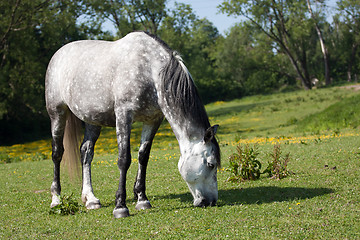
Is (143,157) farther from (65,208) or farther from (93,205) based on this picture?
(65,208)

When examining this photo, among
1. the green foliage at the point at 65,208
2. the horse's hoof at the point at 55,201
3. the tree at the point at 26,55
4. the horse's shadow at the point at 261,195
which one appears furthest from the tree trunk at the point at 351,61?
the green foliage at the point at 65,208

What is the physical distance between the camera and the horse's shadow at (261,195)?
6961 mm

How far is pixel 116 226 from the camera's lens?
19.2 ft

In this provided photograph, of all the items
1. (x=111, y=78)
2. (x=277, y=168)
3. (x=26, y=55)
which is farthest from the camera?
(x=26, y=55)

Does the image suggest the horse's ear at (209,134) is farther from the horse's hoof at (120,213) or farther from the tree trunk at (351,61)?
the tree trunk at (351,61)

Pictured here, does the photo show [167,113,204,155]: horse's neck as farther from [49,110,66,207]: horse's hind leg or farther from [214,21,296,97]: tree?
[214,21,296,97]: tree

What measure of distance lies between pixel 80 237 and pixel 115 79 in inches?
105

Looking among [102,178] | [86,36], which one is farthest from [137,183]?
[86,36]

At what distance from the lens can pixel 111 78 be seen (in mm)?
6797

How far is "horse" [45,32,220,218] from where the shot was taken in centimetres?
624

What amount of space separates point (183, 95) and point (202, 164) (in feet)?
3.75

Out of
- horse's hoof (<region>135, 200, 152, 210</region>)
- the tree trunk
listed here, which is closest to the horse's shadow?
horse's hoof (<region>135, 200, 152, 210</region>)

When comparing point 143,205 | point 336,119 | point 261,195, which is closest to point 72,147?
point 143,205

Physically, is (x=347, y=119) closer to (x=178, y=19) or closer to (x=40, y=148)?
(x=40, y=148)
